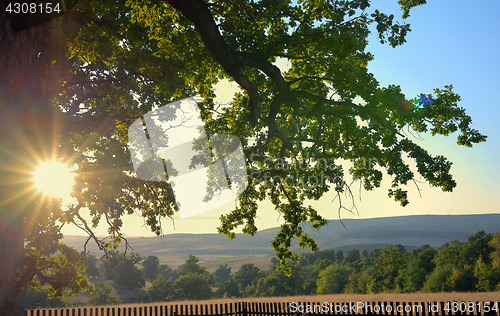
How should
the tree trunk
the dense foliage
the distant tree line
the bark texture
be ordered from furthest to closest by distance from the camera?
the dense foliage
the distant tree line
the bark texture
the tree trunk

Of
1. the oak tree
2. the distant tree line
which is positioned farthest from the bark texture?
the distant tree line

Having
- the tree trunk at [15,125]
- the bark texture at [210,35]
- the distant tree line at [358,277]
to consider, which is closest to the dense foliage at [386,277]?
the distant tree line at [358,277]

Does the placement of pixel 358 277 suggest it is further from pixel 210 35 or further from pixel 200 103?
pixel 210 35

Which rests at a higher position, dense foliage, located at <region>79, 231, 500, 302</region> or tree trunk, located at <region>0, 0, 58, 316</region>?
tree trunk, located at <region>0, 0, 58, 316</region>

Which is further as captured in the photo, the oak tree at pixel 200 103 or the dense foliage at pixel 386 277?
the dense foliage at pixel 386 277

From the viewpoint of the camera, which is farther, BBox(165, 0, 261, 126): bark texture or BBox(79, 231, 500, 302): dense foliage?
BBox(79, 231, 500, 302): dense foliage

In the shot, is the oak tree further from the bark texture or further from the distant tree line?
the distant tree line

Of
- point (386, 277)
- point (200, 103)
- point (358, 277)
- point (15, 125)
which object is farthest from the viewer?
point (358, 277)

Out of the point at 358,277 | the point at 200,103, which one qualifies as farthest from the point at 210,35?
the point at 358,277

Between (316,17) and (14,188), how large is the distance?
10.7 m

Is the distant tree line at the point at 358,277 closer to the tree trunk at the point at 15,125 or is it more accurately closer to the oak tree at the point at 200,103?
the oak tree at the point at 200,103

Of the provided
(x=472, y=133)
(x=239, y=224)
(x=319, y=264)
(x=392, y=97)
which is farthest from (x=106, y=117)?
(x=319, y=264)

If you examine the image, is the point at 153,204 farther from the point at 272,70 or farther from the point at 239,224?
the point at 272,70

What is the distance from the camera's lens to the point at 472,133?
36.0ft
